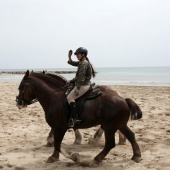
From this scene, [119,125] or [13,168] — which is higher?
[119,125]

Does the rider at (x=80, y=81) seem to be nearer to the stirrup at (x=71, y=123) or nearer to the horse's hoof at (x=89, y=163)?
the stirrup at (x=71, y=123)

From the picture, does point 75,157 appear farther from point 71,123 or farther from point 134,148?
point 134,148

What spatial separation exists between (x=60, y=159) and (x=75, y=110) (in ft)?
4.45

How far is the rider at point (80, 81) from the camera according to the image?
645cm

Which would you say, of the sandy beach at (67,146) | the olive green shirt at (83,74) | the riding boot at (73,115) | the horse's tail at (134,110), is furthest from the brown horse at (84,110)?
the olive green shirt at (83,74)

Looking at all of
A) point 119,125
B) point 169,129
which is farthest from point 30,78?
point 169,129

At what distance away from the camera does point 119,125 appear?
650 cm

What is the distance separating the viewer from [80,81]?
6492 mm

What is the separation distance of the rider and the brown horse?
7.9 inches

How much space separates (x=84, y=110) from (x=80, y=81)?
2.13ft

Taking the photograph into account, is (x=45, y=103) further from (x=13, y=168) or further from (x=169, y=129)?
(x=169, y=129)

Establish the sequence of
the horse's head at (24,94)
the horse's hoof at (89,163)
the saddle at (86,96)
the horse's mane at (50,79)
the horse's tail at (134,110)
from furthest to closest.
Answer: the horse's mane at (50,79) < the horse's head at (24,94) < the horse's tail at (134,110) < the saddle at (86,96) < the horse's hoof at (89,163)

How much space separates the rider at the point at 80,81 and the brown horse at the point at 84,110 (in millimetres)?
200

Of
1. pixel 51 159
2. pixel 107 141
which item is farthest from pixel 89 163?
pixel 51 159
